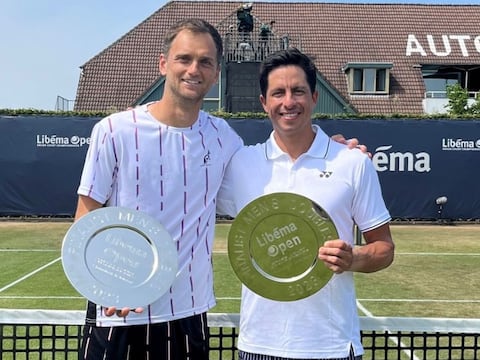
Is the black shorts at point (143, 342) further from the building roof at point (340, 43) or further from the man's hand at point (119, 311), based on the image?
the building roof at point (340, 43)

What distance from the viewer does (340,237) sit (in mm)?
2090

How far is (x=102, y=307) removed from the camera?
2094 millimetres

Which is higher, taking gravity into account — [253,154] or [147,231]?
[253,154]

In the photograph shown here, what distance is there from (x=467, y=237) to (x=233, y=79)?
12.7 meters

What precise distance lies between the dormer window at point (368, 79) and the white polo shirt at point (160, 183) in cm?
2383

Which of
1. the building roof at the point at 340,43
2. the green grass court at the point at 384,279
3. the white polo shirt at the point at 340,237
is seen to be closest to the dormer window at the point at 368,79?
the building roof at the point at 340,43

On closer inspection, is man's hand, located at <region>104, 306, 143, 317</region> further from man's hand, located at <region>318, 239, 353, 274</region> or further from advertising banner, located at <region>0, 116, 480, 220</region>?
advertising banner, located at <region>0, 116, 480, 220</region>

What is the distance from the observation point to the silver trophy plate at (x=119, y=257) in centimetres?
199

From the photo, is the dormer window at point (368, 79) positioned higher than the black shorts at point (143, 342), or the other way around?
the dormer window at point (368, 79)

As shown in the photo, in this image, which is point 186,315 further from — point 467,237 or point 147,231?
point 467,237

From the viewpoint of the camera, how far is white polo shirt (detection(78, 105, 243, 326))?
209cm

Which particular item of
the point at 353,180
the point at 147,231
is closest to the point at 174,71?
the point at 147,231

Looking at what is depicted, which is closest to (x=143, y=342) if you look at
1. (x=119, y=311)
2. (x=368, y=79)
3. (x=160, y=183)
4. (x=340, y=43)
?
(x=119, y=311)

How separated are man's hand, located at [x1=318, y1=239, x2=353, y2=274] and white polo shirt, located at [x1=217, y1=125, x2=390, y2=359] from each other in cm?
14
